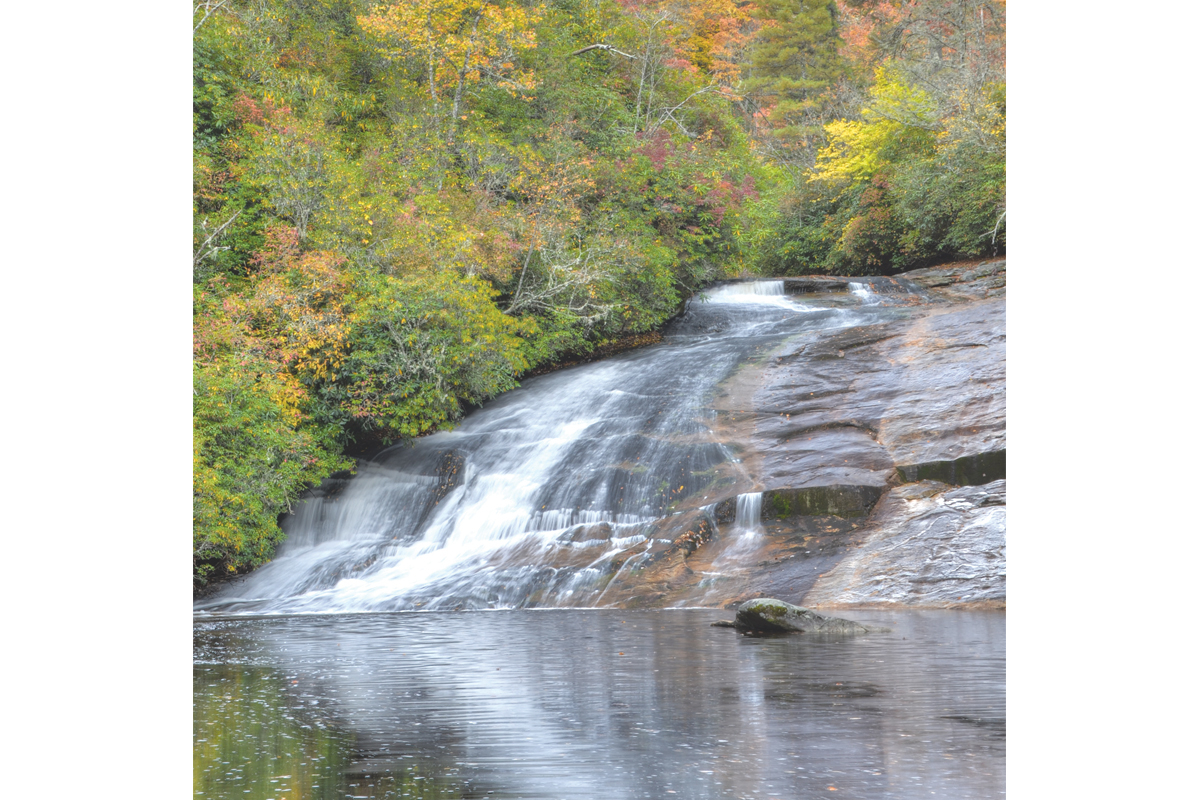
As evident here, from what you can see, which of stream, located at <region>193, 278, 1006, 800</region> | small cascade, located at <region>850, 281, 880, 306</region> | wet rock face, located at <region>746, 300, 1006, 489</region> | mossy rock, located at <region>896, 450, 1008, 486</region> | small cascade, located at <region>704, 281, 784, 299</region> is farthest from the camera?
small cascade, located at <region>704, 281, 784, 299</region>

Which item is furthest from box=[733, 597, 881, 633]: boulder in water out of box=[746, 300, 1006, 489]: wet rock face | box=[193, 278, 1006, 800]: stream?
box=[746, 300, 1006, 489]: wet rock face

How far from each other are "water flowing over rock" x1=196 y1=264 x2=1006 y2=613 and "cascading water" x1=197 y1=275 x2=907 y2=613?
0.04m

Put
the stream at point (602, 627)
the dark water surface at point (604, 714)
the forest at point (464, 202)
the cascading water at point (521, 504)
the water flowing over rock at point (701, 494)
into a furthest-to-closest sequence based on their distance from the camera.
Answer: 1. the forest at point (464, 202)
2. the cascading water at point (521, 504)
3. the water flowing over rock at point (701, 494)
4. the stream at point (602, 627)
5. the dark water surface at point (604, 714)

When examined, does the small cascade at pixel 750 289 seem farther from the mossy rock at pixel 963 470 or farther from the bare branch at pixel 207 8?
the bare branch at pixel 207 8

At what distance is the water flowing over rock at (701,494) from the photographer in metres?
13.0

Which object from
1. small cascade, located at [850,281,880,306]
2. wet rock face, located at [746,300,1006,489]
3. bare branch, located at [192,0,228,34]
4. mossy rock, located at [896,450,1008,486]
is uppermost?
bare branch, located at [192,0,228,34]

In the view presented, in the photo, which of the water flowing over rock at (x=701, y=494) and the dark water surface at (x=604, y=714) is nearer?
the dark water surface at (x=604, y=714)

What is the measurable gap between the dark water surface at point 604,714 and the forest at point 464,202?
569 cm

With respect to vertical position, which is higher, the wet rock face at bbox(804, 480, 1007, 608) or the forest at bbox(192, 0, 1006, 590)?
the forest at bbox(192, 0, 1006, 590)

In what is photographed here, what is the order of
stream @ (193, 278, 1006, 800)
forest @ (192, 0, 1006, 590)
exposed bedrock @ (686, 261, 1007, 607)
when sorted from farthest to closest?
forest @ (192, 0, 1006, 590), exposed bedrock @ (686, 261, 1007, 607), stream @ (193, 278, 1006, 800)

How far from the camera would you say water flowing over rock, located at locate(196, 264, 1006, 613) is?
12992 millimetres

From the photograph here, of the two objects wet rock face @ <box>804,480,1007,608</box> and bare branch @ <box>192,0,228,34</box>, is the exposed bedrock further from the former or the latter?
bare branch @ <box>192,0,228,34</box>

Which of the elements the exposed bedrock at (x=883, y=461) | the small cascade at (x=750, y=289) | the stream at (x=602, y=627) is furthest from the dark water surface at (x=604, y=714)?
the small cascade at (x=750, y=289)
